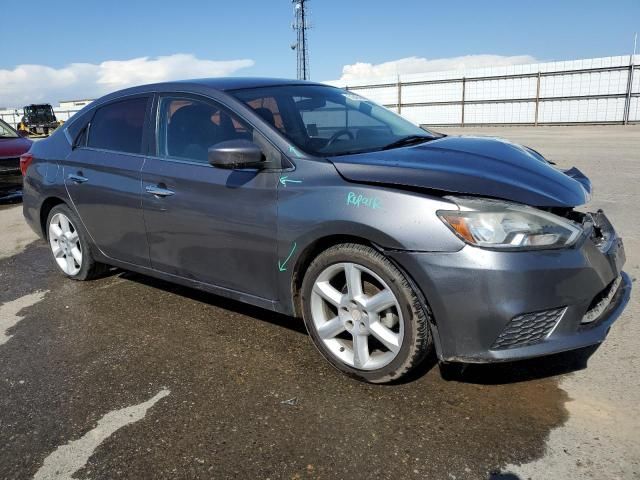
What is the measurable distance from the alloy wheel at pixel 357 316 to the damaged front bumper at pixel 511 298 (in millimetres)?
236

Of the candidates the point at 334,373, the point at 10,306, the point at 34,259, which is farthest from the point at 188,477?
the point at 34,259

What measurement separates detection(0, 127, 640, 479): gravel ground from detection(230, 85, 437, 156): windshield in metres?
1.26

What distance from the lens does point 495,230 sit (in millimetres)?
2389

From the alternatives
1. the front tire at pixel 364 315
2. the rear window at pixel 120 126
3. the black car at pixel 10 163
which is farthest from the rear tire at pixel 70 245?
the black car at pixel 10 163

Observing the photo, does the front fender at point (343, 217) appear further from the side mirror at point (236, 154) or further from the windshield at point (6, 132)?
the windshield at point (6, 132)

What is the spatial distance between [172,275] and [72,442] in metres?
1.42

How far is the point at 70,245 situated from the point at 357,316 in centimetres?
303

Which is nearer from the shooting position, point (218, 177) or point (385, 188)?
point (385, 188)

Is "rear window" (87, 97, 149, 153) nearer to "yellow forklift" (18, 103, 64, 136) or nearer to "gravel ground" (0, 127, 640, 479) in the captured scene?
"gravel ground" (0, 127, 640, 479)

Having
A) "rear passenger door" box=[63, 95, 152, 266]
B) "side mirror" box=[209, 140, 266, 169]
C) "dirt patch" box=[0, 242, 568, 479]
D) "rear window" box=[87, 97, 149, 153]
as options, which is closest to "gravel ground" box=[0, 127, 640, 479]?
"dirt patch" box=[0, 242, 568, 479]

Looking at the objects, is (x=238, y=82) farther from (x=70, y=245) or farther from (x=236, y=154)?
(x=70, y=245)

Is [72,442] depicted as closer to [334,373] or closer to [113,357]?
[113,357]

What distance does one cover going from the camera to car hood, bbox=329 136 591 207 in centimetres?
252

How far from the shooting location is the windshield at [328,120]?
10.4ft
